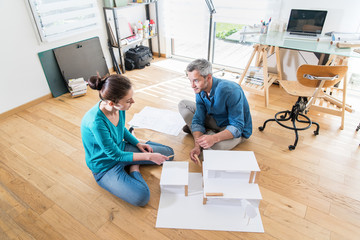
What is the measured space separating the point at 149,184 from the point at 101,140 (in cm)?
50

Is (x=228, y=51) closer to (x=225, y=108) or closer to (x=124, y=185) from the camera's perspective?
(x=225, y=108)

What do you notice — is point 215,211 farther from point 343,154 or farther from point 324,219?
point 343,154

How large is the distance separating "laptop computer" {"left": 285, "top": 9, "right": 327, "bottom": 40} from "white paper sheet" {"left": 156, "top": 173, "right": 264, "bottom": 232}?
2.02 meters

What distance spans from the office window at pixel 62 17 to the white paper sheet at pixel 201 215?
2240mm

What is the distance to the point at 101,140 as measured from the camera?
1300 mm

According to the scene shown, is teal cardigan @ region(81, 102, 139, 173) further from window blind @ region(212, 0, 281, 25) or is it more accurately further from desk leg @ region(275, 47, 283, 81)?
window blind @ region(212, 0, 281, 25)

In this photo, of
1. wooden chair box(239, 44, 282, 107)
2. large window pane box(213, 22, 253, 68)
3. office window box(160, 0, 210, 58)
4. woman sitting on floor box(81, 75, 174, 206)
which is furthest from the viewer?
large window pane box(213, 22, 253, 68)

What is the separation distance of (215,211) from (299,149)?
99 cm

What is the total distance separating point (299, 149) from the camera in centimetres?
188

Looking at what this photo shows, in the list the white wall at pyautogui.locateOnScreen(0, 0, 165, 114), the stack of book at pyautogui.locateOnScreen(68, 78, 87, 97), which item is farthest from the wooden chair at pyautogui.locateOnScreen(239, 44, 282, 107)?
the white wall at pyautogui.locateOnScreen(0, 0, 165, 114)

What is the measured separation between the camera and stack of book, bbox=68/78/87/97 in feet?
8.84

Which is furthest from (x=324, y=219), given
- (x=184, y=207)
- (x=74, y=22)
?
(x=74, y=22)

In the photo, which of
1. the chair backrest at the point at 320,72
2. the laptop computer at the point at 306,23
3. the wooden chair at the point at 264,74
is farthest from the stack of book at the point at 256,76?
the chair backrest at the point at 320,72

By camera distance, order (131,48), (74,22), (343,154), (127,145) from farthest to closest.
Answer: (131,48)
(74,22)
(343,154)
(127,145)
